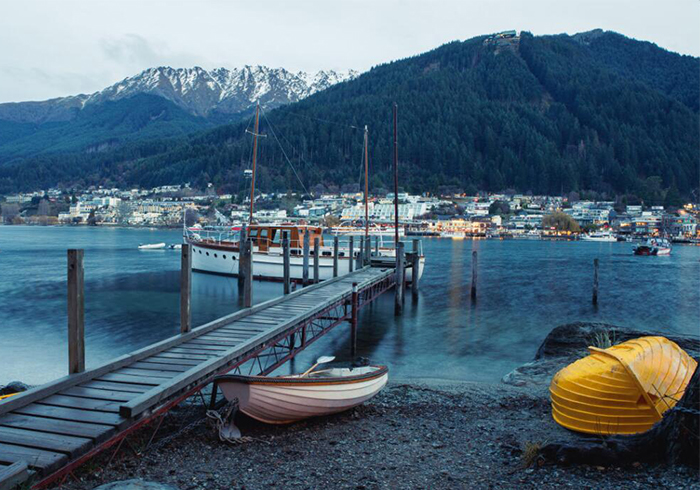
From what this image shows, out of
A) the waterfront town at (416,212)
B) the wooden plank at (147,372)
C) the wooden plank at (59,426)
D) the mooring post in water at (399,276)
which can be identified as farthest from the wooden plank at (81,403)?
the waterfront town at (416,212)

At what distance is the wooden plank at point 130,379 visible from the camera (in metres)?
7.38

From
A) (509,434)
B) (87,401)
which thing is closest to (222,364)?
(87,401)

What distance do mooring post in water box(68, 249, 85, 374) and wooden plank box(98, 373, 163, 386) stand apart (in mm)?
372

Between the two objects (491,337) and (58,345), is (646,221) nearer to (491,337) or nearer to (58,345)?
(491,337)

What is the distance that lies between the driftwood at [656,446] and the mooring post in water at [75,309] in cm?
640

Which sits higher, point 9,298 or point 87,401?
point 87,401

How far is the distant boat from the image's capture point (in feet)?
412

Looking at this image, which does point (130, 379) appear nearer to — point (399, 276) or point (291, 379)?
point (291, 379)

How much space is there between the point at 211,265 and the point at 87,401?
29807 millimetres

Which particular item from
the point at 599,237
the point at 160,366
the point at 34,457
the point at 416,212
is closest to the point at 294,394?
the point at 160,366

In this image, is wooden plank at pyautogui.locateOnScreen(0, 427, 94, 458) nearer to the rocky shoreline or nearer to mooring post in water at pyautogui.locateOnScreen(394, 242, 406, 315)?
the rocky shoreline

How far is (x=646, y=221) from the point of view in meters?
143

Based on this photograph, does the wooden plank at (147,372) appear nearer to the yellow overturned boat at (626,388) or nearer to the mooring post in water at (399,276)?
the yellow overturned boat at (626,388)

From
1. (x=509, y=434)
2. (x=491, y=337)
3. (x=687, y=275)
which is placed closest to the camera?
(x=509, y=434)
